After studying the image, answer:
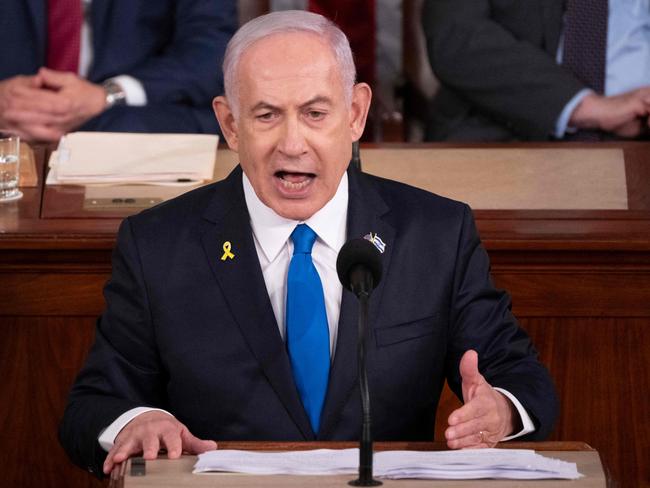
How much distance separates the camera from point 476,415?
1.70 meters

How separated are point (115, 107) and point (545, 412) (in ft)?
5.98

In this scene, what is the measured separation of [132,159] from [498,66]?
1212 millimetres

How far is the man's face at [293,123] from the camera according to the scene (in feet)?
6.12

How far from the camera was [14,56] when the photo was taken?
3.46m

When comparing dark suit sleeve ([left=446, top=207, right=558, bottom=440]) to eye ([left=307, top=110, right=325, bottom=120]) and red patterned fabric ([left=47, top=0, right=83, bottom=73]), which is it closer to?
eye ([left=307, top=110, right=325, bottom=120])

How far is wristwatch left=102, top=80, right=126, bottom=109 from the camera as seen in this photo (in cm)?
339

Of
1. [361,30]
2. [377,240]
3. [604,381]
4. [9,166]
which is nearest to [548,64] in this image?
[361,30]

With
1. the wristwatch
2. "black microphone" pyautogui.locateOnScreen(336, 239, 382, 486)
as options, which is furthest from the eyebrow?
the wristwatch

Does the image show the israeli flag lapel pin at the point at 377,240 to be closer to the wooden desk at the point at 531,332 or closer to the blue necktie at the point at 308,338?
the blue necktie at the point at 308,338

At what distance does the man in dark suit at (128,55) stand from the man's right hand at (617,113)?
951 millimetres

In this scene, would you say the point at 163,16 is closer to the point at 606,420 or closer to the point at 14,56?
the point at 14,56

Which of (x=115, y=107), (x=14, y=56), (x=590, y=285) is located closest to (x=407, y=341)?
(x=590, y=285)

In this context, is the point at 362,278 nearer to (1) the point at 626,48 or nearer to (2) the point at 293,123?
(2) the point at 293,123

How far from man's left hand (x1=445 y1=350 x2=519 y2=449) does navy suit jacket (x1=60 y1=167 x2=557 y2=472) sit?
0.11 m
